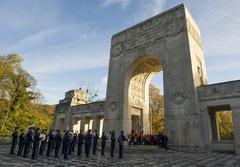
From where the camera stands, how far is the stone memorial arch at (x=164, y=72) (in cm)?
1460

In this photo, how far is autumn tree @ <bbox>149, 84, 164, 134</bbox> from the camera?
31406 mm

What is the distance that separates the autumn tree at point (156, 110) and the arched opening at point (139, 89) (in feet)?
33.1

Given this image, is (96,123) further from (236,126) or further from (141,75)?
(236,126)

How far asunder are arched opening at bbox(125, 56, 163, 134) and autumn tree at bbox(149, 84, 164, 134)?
1009 cm

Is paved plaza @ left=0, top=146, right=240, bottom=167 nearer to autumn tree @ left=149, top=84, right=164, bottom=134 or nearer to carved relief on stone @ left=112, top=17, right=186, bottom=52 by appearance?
carved relief on stone @ left=112, top=17, right=186, bottom=52

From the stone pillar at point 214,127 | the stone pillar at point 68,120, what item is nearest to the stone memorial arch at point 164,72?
the stone pillar at point 214,127

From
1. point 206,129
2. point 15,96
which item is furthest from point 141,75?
point 15,96

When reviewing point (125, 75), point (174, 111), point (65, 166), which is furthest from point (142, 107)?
point (65, 166)

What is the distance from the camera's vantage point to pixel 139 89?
863 inches

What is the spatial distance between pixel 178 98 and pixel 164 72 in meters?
2.93

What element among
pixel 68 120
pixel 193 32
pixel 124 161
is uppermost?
pixel 193 32

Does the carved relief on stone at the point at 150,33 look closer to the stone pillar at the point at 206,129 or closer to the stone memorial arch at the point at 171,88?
the stone memorial arch at the point at 171,88

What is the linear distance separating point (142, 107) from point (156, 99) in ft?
40.6

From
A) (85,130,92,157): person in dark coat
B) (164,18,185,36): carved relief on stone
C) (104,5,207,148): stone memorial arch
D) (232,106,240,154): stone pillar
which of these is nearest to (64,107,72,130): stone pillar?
(104,5,207,148): stone memorial arch
